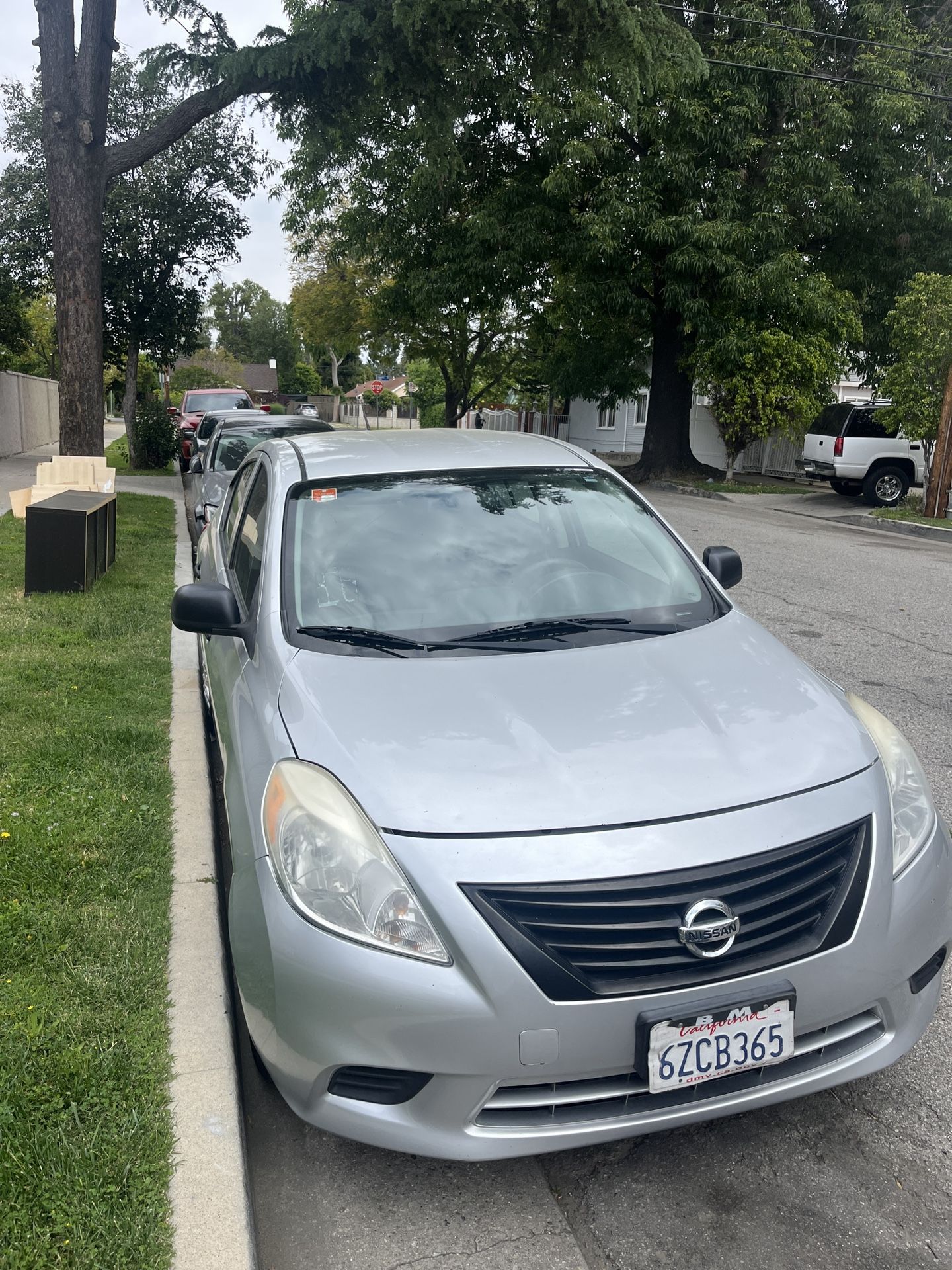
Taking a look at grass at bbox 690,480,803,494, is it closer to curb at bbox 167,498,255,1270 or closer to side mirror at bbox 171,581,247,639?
curb at bbox 167,498,255,1270

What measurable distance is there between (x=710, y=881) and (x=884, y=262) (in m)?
23.4

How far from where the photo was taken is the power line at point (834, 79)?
19125mm

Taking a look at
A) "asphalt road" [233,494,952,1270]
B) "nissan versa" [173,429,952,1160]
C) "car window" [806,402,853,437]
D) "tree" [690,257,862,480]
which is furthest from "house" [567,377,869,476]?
"asphalt road" [233,494,952,1270]

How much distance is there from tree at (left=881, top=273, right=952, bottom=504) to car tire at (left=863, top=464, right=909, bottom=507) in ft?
6.67

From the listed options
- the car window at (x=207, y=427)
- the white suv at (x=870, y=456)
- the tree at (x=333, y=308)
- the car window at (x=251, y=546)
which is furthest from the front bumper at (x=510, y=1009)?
the tree at (x=333, y=308)

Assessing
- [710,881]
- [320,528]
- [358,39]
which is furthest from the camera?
[358,39]

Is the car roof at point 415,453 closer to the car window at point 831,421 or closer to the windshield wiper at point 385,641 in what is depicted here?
the windshield wiper at point 385,641

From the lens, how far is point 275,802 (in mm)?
2607

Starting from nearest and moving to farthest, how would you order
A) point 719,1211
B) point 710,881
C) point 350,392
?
1. point 710,881
2. point 719,1211
3. point 350,392

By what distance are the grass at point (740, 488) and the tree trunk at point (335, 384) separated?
162 ft

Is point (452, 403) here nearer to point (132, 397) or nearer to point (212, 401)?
point (212, 401)

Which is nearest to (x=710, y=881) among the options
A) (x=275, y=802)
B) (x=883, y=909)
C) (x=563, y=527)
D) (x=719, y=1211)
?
(x=883, y=909)

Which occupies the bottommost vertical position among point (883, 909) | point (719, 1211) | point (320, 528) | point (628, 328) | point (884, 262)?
point (719, 1211)

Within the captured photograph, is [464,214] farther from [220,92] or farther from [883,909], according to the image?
[883,909]
